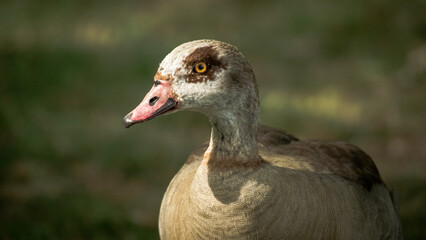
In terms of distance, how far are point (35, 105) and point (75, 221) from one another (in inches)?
106

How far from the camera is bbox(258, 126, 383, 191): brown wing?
3.73 meters

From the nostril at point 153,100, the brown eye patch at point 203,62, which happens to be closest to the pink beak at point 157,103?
the nostril at point 153,100

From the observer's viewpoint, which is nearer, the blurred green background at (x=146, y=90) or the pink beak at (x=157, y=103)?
the pink beak at (x=157, y=103)

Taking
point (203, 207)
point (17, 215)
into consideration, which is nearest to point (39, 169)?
point (17, 215)

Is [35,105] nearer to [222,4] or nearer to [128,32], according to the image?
[128,32]

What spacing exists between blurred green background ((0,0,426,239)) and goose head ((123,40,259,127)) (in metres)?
2.46

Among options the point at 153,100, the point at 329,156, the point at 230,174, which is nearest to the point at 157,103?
the point at 153,100

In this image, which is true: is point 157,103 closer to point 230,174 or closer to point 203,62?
point 203,62

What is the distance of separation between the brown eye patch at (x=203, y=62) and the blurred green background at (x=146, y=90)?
257cm

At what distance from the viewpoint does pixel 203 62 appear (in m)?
3.00

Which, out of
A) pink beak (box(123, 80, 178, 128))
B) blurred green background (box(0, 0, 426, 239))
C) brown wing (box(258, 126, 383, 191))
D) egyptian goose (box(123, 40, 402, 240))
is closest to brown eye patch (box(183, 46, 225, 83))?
egyptian goose (box(123, 40, 402, 240))

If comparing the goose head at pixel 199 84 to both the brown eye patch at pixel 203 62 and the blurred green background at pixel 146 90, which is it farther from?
the blurred green background at pixel 146 90

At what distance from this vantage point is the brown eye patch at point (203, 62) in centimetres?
297

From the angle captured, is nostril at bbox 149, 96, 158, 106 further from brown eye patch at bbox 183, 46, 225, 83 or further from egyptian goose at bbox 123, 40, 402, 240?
brown eye patch at bbox 183, 46, 225, 83
